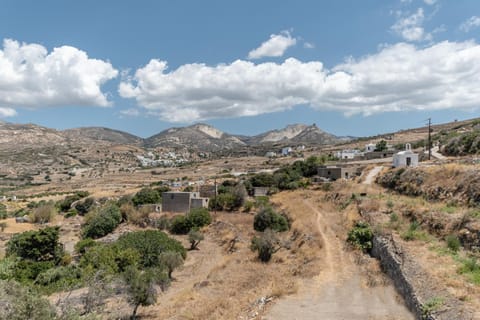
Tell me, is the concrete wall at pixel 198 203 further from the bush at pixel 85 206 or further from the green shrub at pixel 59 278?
the green shrub at pixel 59 278

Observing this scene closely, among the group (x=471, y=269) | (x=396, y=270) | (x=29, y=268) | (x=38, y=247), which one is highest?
(x=471, y=269)

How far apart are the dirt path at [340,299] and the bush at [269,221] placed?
37.1 ft

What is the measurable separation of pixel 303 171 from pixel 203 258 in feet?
99.3

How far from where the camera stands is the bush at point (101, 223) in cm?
3788

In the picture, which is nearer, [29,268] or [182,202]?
[29,268]

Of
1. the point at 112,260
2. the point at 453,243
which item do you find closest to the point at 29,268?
the point at 112,260

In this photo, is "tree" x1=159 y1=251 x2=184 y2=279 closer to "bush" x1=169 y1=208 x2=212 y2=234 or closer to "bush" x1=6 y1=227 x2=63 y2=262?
"bush" x1=6 y1=227 x2=63 y2=262

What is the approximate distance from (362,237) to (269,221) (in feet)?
39.4

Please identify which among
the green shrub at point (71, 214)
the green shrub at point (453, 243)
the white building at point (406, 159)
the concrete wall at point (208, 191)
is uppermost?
the white building at point (406, 159)

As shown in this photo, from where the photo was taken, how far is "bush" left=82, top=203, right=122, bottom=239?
37875 mm

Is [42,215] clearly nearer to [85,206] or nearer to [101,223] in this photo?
[85,206]

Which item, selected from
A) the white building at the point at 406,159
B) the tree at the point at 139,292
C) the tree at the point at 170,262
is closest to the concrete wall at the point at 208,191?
the tree at the point at 170,262

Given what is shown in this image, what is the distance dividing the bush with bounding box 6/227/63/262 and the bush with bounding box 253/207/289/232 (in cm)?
1753

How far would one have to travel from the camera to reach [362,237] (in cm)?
1992
